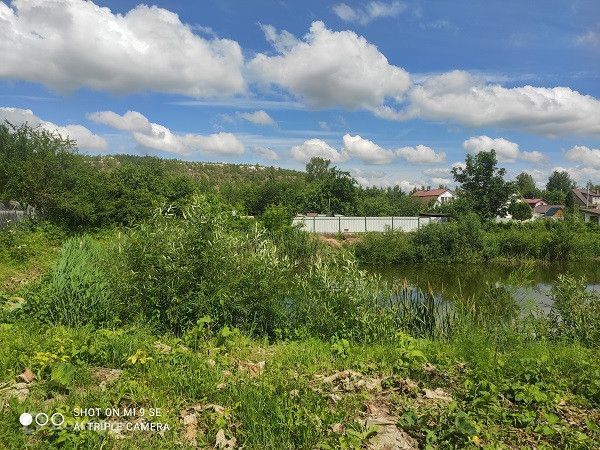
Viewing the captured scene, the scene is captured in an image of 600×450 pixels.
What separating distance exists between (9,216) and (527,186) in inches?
3867

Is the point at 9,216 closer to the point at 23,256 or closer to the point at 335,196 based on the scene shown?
the point at 23,256

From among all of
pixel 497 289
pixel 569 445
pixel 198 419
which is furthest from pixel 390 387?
pixel 497 289

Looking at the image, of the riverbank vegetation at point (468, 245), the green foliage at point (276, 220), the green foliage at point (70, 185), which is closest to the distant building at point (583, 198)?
the riverbank vegetation at point (468, 245)

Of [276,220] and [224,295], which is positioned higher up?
[276,220]

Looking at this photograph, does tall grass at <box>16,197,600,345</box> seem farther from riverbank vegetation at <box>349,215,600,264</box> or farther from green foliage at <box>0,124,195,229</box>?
riverbank vegetation at <box>349,215,600,264</box>

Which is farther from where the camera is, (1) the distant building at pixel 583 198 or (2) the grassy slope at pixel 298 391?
(1) the distant building at pixel 583 198

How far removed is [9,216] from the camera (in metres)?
17.0

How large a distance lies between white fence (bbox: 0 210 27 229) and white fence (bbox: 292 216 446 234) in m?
18.8

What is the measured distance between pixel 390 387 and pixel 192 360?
200 centimetres

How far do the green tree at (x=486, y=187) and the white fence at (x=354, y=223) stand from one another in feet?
27.1

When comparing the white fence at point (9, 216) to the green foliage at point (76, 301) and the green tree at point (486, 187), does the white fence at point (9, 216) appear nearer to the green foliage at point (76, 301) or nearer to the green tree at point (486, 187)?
the green foliage at point (76, 301)

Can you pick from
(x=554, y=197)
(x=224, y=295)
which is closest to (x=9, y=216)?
(x=224, y=295)

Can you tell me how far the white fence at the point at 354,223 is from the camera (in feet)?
114

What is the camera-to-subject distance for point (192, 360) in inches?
180
